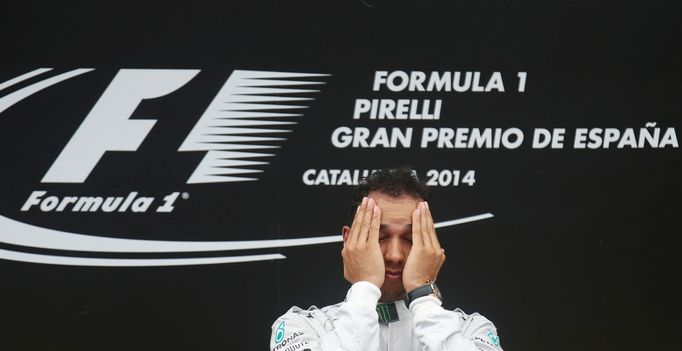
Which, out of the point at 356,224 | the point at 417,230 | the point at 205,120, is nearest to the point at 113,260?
the point at 205,120

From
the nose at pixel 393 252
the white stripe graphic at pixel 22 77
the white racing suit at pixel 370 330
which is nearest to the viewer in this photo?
the white racing suit at pixel 370 330

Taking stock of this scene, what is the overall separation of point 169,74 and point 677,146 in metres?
1.84

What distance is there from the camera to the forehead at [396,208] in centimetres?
201

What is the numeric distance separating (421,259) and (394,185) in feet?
0.82

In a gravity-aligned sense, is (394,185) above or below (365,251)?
above

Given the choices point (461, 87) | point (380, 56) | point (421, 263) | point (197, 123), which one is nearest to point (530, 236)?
point (461, 87)

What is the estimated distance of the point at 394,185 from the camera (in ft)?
6.81

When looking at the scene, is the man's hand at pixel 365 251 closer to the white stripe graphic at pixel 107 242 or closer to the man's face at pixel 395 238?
the man's face at pixel 395 238

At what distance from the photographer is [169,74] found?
2734mm

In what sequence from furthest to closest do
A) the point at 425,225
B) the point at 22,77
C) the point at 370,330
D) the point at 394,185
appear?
the point at 22,77
the point at 394,185
the point at 425,225
the point at 370,330

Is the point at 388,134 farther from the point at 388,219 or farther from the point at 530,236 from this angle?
the point at 388,219

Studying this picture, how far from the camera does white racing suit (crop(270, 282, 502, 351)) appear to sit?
6.04 ft

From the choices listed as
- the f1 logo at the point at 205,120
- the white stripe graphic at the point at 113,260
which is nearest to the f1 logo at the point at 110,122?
the f1 logo at the point at 205,120

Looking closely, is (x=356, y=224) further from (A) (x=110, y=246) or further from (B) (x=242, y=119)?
(A) (x=110, y=246)
